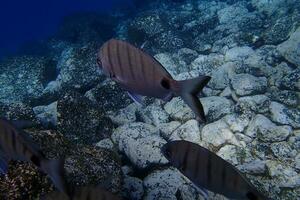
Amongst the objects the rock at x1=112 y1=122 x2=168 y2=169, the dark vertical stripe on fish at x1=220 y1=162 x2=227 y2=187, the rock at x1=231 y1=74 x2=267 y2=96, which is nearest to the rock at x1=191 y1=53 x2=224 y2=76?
the rock at x1=231 y1=74 x2=267 y2=96

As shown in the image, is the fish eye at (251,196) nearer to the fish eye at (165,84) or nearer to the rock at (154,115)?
the fish eye at (165,84)

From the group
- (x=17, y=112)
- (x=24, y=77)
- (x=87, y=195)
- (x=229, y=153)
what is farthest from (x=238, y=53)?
(x=87, y=195)

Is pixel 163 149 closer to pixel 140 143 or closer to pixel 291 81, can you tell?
pixel 140 143

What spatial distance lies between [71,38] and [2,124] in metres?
15.5

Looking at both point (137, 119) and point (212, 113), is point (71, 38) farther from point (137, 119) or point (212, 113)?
point (212, 113)

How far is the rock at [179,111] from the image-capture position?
6883 millimetres

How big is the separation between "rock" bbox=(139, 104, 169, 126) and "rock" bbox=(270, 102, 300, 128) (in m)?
2.19

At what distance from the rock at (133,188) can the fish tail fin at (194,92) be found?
11.0ft

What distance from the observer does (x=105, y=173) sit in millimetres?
4516

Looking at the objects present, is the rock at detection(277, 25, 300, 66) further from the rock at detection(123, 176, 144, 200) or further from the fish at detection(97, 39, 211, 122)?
the fish at detection(97, 39, 211, 122)

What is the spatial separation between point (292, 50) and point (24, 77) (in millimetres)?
8379

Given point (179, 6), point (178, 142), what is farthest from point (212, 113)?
point (179, 6)

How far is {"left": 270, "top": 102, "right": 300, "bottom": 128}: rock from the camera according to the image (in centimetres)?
616

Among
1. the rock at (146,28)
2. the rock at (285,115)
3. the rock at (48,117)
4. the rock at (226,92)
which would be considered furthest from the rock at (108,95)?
the rock at (146,28)
